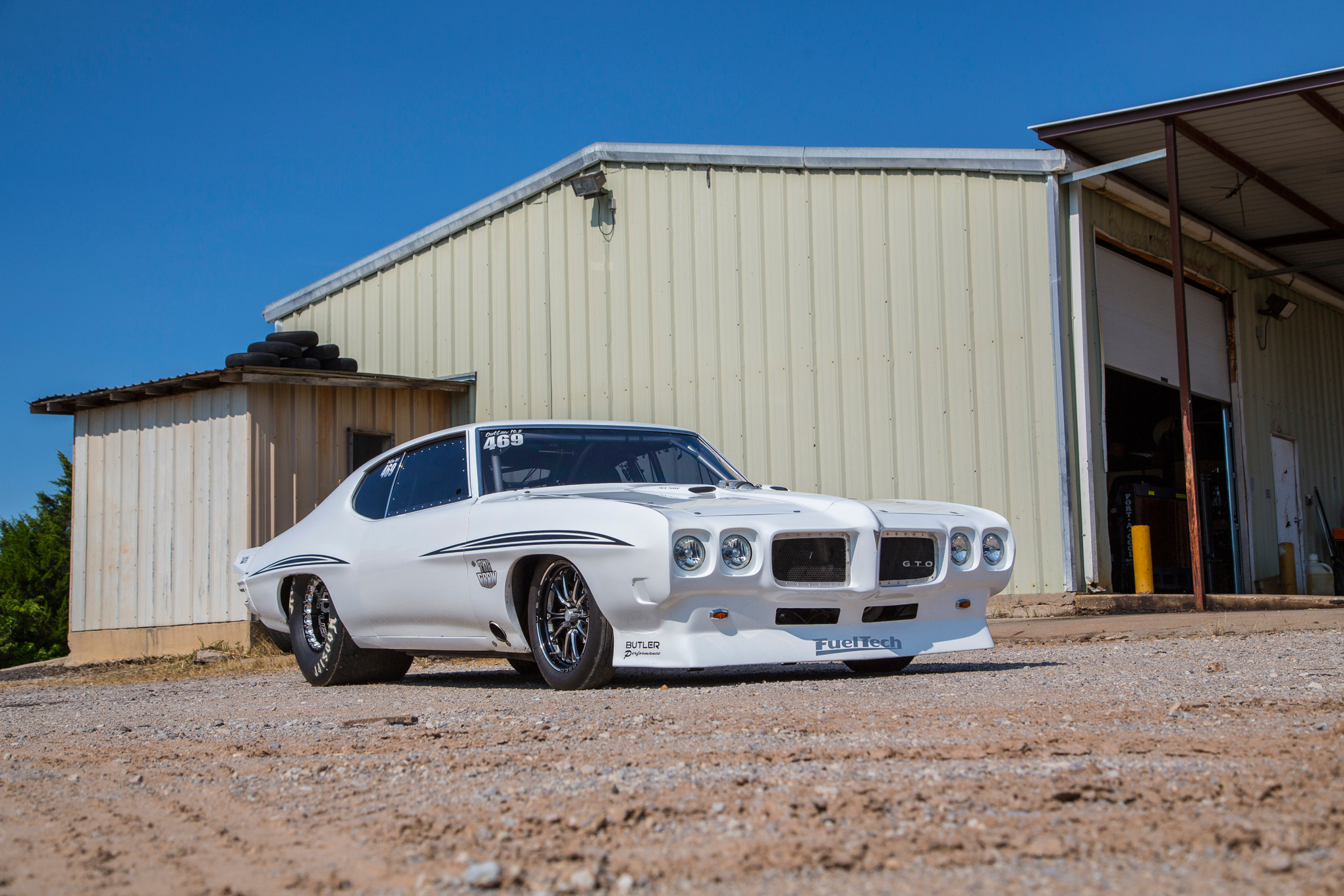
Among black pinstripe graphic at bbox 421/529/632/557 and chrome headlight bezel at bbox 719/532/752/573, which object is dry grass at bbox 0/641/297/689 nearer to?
black pinstripe graphic at bbox 421/529/632/557

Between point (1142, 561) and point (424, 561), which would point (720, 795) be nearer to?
point (424, 561)

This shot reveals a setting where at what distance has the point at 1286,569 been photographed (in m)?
16.6

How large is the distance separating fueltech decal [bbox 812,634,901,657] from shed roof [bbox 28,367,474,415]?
8748 mm

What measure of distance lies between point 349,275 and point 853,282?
7690mm

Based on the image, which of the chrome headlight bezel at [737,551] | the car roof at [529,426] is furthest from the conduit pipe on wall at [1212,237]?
the chrome headlight bezel at [737,551]

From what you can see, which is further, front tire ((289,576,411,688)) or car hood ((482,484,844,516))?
front tire ((289,576,411,688))

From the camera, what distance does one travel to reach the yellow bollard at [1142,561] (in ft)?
38.3

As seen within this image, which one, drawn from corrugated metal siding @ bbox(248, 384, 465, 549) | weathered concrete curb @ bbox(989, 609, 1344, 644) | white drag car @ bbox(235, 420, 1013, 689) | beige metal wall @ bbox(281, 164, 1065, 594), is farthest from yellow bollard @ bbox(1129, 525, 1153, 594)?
corrugated metal siding @ bbox(248, 384, 465, 549)

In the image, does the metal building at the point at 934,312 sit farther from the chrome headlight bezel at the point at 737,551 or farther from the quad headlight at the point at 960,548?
the chrome headlight bezel at the point at 737,551

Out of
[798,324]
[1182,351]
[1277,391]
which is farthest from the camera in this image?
[1277,391]

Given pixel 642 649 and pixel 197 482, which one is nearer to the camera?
pixel 642 649

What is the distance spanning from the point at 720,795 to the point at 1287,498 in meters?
16.6

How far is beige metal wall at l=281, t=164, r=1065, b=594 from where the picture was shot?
10922mm

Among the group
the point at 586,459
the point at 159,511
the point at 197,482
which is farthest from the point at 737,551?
the point at 159,511
